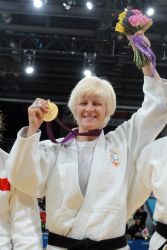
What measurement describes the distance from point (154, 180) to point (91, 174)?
28 cm

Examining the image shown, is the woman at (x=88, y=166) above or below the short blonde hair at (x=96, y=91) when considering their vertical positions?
below

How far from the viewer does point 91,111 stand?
1.80 metres

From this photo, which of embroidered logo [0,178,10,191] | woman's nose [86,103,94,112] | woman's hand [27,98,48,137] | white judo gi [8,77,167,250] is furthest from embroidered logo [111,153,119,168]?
embroidered logo [0,178,10,191]

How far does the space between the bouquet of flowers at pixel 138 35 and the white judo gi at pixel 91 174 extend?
0.31ft

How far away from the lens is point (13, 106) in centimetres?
1057

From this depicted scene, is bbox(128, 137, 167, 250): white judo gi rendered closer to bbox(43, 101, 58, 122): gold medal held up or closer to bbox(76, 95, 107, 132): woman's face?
bbox(76, 95, 107, 132): woman's face

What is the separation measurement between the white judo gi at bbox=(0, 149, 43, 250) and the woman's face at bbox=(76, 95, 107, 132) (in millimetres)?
424

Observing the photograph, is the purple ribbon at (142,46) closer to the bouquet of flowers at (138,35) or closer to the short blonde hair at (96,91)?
the bouquet of flowers at (138,35)

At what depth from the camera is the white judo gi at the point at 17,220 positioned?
1.68m

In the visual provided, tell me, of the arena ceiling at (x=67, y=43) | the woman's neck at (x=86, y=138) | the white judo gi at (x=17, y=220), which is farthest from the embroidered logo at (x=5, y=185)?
the arena ceiling at (x=67, y=43)

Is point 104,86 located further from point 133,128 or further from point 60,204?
point 60,204

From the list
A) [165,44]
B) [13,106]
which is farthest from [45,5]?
[13,106]

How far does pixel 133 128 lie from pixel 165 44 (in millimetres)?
5211

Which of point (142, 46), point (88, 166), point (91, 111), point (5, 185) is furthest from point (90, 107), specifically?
point (5, 185)
